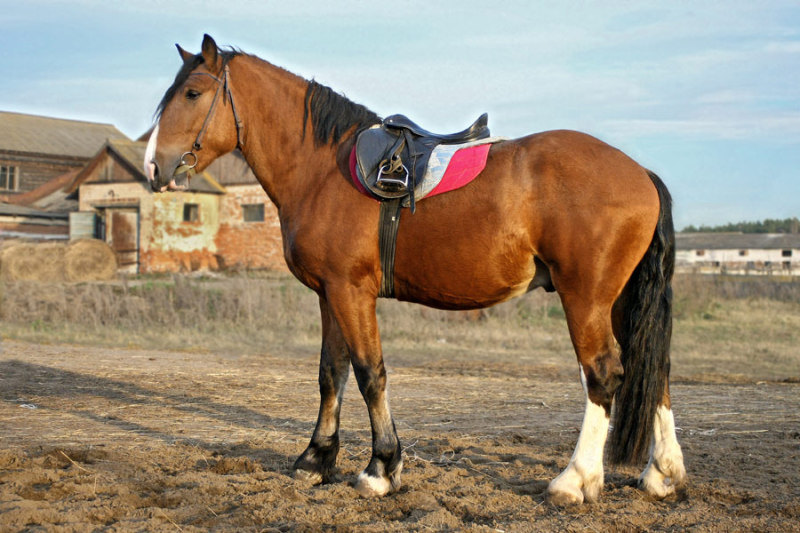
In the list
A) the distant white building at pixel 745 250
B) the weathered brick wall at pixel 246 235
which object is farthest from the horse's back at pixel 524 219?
the distant white building at pixel 745 250

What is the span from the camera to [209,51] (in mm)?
4797

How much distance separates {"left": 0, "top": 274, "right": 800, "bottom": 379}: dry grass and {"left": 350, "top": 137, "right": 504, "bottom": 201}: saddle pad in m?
9.71

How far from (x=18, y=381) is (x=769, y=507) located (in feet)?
26.1

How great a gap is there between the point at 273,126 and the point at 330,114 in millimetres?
402

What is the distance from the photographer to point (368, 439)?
19.7ft

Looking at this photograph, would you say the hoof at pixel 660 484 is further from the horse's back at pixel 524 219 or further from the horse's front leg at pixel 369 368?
the horse's front leg at pixel 369 368

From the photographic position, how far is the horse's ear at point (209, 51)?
187 inches

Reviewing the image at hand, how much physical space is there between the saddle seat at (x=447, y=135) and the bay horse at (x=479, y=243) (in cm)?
22

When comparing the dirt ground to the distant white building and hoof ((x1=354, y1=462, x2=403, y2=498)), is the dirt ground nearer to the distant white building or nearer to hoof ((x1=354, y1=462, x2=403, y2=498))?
hoof ((x1=354, y1=462, x2=403, y2=498))

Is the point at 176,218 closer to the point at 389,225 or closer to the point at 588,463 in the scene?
the point at 389,225

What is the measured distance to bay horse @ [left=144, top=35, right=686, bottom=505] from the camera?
4262 millimetres

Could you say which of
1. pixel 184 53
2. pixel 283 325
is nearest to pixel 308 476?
pixel 184 53

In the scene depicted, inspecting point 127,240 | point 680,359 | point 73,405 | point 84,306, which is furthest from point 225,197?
point 73,405

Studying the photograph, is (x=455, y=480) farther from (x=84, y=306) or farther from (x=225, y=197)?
(x=225, y=197)
